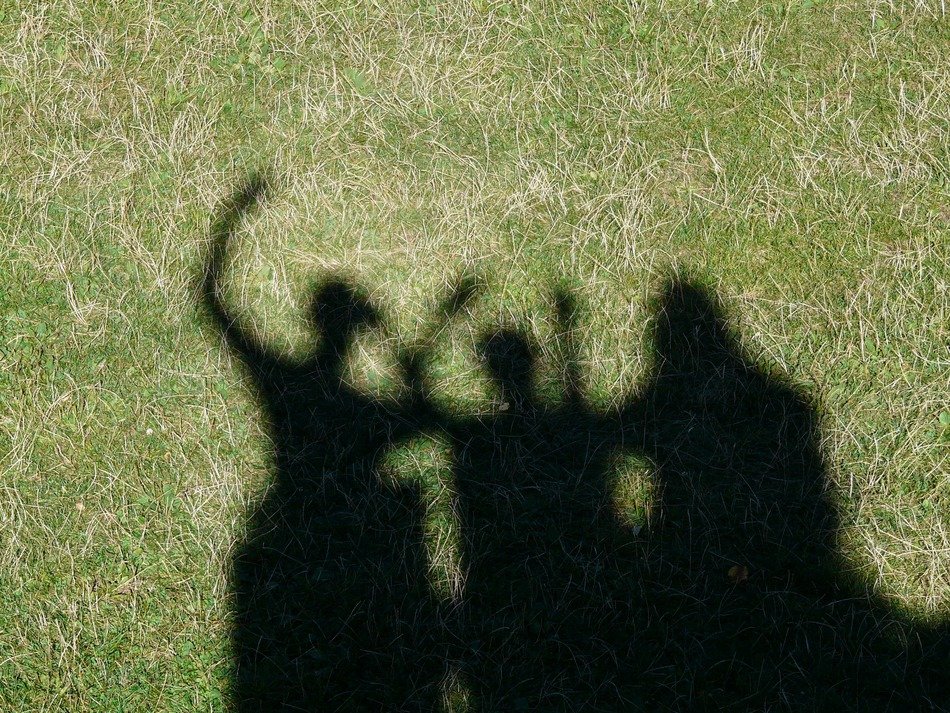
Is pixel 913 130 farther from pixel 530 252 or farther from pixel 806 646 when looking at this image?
pixel 806 646

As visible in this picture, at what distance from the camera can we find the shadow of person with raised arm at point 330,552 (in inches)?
123

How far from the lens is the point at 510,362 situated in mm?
3398

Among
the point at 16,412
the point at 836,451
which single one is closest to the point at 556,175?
the point at 836,451

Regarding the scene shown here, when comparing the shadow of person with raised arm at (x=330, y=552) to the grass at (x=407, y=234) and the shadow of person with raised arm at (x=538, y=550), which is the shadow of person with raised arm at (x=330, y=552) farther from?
the shadow of person with raised arm at (x=538, y=550)

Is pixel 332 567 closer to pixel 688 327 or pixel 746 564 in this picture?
pixel 746 564

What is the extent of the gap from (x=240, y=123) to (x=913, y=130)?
2989 mm

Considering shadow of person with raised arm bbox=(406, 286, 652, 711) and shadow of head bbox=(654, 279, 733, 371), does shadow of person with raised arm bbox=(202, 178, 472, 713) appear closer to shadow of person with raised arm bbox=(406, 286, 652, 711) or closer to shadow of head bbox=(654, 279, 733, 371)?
shadow of person with raised arm bbox=(406, 286, 652, 711)

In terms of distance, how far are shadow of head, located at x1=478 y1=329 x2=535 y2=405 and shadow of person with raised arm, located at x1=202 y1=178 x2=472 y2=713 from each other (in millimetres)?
359

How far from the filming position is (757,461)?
3.31 meters

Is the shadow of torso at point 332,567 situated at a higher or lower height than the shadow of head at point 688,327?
lower

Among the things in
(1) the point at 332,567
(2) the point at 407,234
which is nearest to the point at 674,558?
(1) the point at 332,567

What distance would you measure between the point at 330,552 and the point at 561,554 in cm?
93

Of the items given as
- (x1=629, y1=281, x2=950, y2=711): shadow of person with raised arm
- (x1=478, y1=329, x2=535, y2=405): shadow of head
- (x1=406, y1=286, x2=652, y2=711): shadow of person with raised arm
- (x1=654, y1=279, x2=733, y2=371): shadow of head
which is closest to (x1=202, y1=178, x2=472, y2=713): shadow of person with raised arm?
(x1=406, y1=286, x2=652, y2=711): shadow of person with raised arm

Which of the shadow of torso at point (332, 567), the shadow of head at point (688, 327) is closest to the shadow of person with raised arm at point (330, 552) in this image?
the shadow of torso at point (332, 567)
